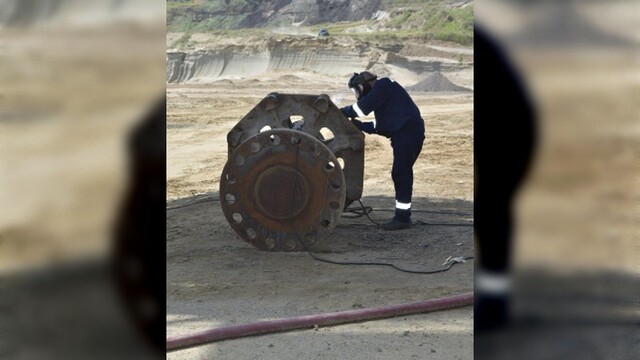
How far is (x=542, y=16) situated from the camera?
88.1 inches

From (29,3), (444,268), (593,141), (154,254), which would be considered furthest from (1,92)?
(444,268)

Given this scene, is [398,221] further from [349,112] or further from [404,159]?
[349,112]

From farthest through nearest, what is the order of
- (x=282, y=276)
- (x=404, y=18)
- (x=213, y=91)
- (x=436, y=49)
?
1. (x=404, y=18)
2. (x=436, y=49)
3. (x=213, y=91)
4. (x=282, y=276)

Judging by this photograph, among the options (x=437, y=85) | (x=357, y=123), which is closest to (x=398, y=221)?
(x=357, y=123)

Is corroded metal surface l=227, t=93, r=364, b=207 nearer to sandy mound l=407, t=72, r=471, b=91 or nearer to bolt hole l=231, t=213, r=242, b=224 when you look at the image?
bolt hole l=231, t=213, r=242, b=224

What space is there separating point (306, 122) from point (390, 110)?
126 cm

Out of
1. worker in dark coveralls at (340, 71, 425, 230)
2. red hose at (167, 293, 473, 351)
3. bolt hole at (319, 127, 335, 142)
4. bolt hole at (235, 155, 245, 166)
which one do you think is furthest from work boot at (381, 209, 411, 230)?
red hose at (167, 293, 473, 351)

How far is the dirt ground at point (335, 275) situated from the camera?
5.86 meters

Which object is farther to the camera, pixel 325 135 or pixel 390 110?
pixel 325 135

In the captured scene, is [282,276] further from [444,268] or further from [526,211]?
[526,211]

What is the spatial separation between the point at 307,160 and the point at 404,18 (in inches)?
1617

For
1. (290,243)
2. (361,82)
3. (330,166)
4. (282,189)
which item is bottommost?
(290,243)

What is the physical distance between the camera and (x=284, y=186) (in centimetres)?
827

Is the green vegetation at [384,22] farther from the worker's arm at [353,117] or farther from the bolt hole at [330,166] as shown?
the bolt hole at [330,166]
